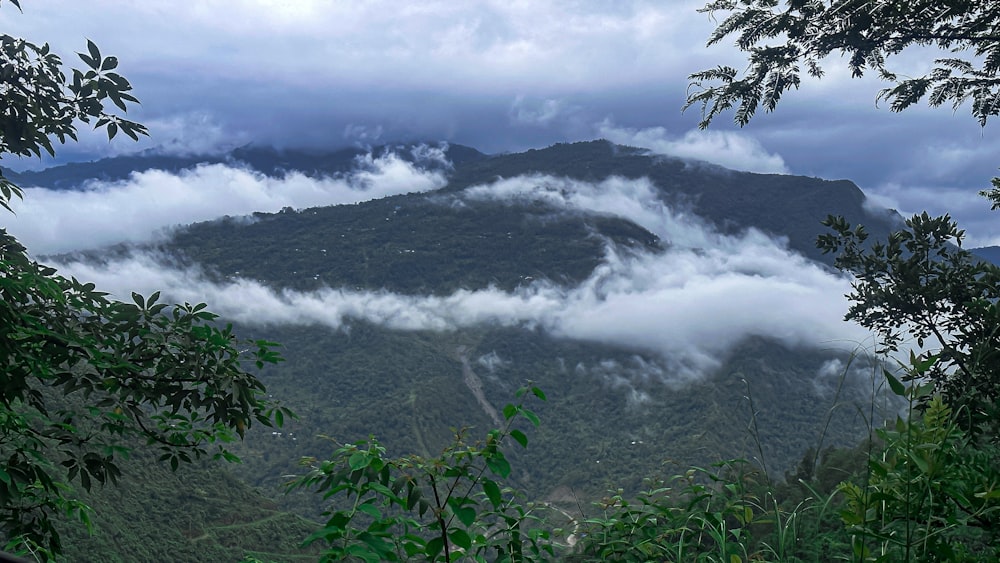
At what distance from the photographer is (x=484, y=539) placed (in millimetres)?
2574

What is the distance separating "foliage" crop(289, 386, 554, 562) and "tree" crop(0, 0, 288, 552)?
1992mm

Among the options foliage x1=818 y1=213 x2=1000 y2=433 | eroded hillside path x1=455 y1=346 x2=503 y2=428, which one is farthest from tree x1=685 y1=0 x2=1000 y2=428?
eroded hillside path x1=455 y1=346 x2=503 y2=428

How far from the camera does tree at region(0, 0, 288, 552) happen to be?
4340 mm

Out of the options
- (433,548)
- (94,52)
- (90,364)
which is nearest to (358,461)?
(433,548)

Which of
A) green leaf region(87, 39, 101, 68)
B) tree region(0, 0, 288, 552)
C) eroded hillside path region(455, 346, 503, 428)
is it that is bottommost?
eroded hillside path region(455, 346, 503, 428)

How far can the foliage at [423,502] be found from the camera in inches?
88.8

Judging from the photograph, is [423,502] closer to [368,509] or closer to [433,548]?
[433,548]

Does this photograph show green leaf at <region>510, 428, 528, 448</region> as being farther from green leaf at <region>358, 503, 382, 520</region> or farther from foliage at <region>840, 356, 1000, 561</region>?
foliage at <region>840, 356, 1000, 561</region>

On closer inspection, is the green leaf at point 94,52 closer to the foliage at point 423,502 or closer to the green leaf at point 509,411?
the foliage at point 423,502

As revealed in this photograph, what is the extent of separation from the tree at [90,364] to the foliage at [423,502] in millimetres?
1992

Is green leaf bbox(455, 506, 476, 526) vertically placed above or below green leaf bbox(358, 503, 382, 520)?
below

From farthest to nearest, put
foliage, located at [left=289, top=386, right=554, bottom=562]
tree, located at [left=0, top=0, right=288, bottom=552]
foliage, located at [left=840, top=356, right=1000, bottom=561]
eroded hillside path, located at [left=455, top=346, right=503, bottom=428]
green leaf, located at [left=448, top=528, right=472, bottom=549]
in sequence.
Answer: eroded hillside path, located at [left=455, top=346, right=503, bottom=428], tree, located at [left=0, top=0, right=288, bottom=552], green leaf, located at [left=448, top=528, right=472, bottom=549], foliage, located at [left=289, top=386, right=554, bottom=562], foliage, located at [left=840, top=356, right=1000, bottom=561]

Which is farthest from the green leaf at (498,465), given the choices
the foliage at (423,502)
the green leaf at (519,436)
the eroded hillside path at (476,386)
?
the eroded hillside path at (476,386)

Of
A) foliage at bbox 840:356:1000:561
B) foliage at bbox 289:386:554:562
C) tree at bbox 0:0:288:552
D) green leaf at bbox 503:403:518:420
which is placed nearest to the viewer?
foliage at bbox 840:356:1000:561
